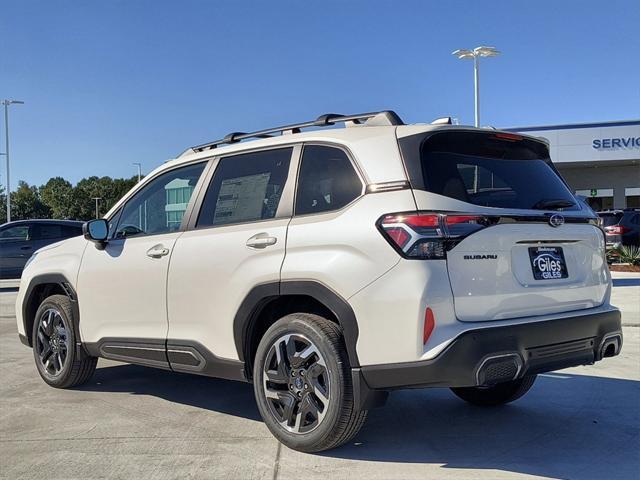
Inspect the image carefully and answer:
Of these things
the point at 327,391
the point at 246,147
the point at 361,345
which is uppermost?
the point at 246,147

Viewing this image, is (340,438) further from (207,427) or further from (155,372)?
(155,372)

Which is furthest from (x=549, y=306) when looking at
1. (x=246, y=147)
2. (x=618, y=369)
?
(x=618, y=369)

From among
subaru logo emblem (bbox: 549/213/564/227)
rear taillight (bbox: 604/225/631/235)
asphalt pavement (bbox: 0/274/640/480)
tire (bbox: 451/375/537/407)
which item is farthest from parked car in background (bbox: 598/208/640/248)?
subaru logo emblem (bbox: 549/213/564/227)

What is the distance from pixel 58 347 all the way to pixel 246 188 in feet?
8.33

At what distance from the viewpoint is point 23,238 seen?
16406mm

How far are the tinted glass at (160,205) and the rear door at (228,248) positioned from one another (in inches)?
9.7

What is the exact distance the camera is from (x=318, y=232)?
3.82 meters

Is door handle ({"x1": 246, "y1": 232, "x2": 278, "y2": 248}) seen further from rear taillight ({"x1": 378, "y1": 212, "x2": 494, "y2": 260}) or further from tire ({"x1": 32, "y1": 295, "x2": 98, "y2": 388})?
tire ({"x1": 32, "y1": 295, "x2": 98, "y2": 388})

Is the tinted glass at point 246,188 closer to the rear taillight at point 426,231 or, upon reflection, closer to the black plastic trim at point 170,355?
the black plastic trim at point 170,355

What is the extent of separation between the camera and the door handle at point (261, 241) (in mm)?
4055

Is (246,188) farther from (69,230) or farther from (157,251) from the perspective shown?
(69,230)

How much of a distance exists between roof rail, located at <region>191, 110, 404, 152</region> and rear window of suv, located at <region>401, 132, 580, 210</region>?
41cm

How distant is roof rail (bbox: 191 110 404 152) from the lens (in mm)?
4086

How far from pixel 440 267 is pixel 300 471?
1.44 metres
